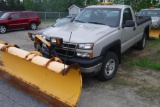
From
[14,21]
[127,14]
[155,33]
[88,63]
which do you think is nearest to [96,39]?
[88,63]

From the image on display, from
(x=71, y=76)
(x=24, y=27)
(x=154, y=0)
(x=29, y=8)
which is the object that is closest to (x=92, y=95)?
(x=71, y=76)

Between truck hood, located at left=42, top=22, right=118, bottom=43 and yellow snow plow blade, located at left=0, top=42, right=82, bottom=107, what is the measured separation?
3.13ft

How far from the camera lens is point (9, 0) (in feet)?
104

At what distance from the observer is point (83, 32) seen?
504cm

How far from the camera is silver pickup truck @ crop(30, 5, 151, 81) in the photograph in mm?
4582

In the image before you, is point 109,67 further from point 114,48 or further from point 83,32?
point 83,32

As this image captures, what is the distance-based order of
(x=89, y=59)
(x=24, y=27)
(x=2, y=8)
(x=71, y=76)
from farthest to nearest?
1. (x=2, y=8)
2. (x=24, y=27)
3. (x=89, y=59)
4. (x=71, y=76)

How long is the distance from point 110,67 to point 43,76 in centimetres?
188

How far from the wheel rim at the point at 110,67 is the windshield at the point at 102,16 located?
1.05m

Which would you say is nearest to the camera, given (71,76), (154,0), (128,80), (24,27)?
(71,76)

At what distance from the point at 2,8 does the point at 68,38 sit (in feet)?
95.6

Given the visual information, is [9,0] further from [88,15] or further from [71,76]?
[71,76]

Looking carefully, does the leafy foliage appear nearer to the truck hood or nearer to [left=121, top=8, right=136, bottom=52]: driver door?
[left=121, top=8, right=136, bottom=52]: driver door

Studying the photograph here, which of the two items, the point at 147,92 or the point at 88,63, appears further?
the point at 147,92
